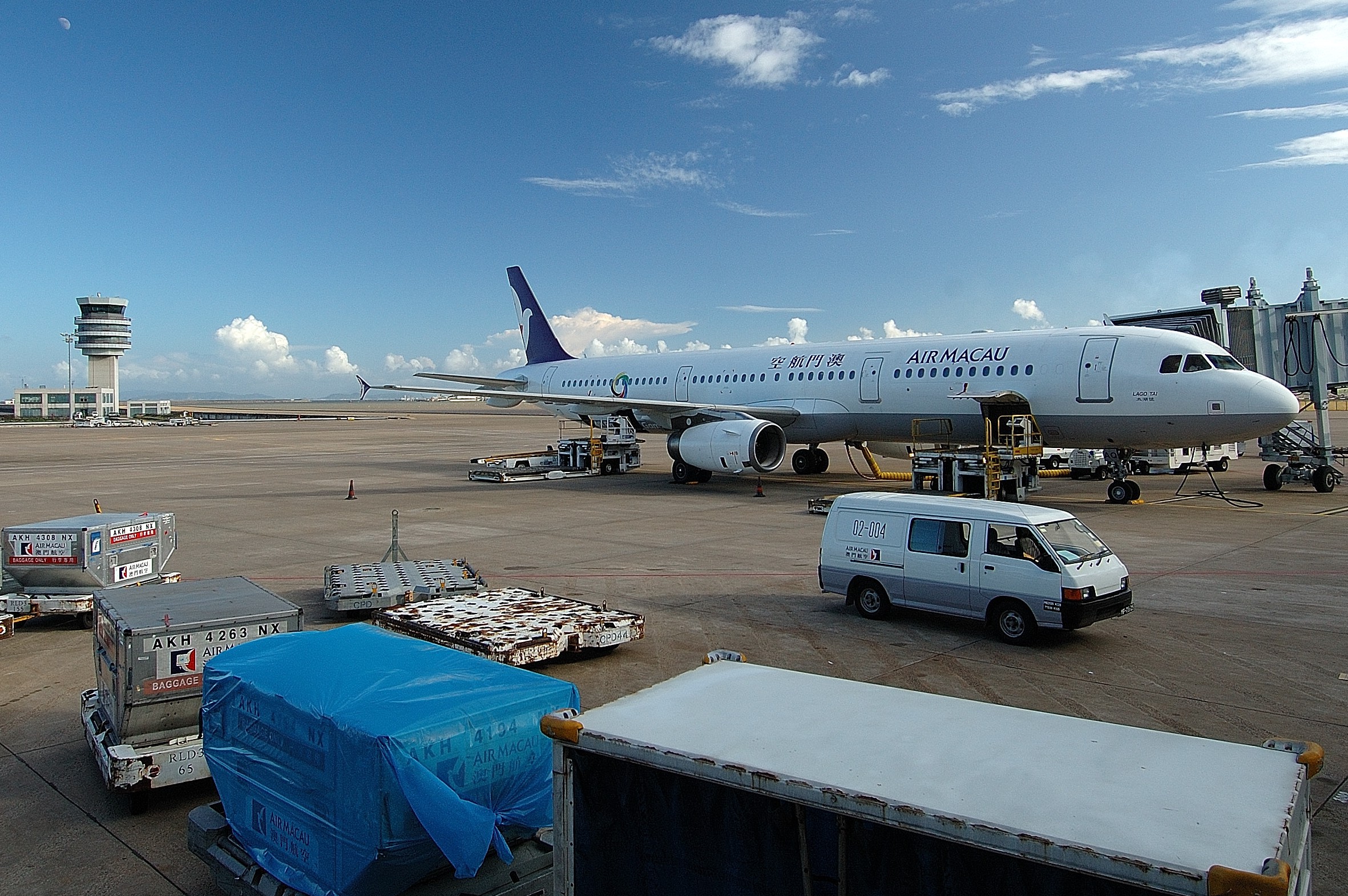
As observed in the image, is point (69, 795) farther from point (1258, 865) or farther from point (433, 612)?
point (1258, 865)

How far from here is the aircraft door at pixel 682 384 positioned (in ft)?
104

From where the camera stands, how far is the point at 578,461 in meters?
33.0

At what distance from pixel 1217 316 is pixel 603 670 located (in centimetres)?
2432

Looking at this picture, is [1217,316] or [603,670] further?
[1217,316]

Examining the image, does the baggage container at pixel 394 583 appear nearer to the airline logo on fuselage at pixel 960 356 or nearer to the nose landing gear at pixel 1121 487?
the airline logo on fuselage at pixel 960 356

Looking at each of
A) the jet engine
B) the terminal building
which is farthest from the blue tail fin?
the terminal building

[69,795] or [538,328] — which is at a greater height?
[538,328]

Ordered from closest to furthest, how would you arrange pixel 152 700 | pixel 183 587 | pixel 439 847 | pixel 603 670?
pixel 439 847 → pixel 152 700 → pixel 183 587 → pixel 603 670

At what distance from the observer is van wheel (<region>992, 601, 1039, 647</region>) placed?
1044 cm

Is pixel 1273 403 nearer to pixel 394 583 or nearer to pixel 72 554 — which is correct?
pixel 394 583

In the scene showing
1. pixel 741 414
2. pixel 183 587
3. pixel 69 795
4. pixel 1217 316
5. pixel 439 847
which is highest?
pixel 1217 316

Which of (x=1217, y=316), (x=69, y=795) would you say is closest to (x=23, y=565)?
(x=69, y=795)

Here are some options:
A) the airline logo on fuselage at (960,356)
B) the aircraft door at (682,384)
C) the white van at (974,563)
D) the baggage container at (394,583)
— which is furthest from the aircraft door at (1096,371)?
the baggage container at (394,583)

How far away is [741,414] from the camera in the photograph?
27.8 metres
